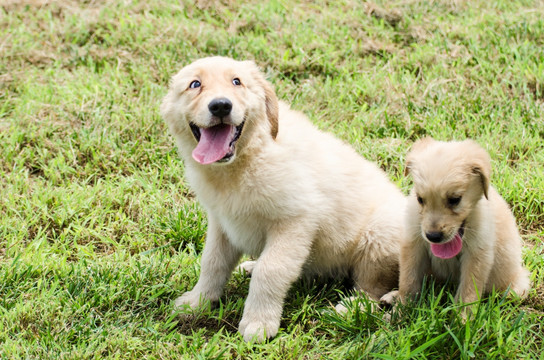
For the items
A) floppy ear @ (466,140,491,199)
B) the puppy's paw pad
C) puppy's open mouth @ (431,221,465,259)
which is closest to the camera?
floppy ear @ (466,140,491,199)

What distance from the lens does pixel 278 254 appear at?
3.98 m

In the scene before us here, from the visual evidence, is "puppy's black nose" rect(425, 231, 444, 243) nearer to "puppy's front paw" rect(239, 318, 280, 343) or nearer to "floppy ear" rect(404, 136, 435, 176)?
"floppy ear" rect(404, 136, 435, 176)

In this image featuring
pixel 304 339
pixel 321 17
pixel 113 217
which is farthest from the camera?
pixel 321 17

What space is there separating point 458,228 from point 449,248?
166mm

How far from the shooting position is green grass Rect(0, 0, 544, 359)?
150 inches

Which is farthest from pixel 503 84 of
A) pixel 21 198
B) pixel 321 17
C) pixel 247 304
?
pixel 21 198

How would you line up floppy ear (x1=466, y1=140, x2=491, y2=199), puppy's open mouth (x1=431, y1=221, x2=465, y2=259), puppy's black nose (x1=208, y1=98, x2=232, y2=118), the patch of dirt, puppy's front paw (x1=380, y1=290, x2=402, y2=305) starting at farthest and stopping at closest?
the patch of dirt, puppy's front paw (x1=380, y1=290, x2=402, y2=305), puppy's black nose (x1=208, y1=98, x2=232, y2=118), puppy's open mouth (x1=431, y1=221, x2=465, y2=259), floppy ear (x1=466, y1=140, x2=491, y2=199)

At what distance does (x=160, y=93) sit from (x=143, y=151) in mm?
841

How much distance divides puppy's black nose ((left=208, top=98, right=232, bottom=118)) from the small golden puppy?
1.07 meters

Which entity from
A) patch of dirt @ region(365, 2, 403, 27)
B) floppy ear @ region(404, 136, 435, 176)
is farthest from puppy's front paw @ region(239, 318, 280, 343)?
patch of dirt @ region(365, 2, 403, 27)

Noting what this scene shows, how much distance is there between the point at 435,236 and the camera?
3.58 m

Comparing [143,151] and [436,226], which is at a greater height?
[436,226]

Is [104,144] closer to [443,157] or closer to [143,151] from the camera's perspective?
[143,151]

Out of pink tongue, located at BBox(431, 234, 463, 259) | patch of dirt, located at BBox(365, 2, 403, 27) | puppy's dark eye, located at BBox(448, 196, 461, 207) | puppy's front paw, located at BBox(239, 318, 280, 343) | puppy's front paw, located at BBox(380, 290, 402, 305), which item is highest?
puppy's dark eye, located at BBox(448, 196, 461, 207)
